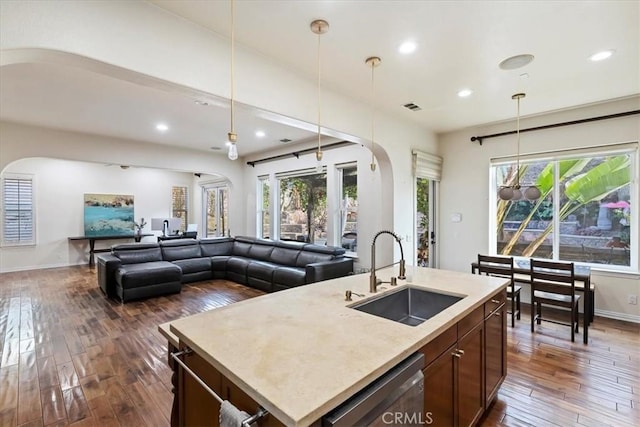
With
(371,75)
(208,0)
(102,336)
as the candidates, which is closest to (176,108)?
(208,0)

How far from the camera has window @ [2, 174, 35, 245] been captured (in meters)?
7.16

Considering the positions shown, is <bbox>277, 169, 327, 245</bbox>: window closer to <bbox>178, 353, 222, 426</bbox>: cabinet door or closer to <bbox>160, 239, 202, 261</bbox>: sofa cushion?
<bbox>160, 239, 202, 261</bbox>: sofa cushion

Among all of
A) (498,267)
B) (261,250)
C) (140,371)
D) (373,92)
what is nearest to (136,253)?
(261,250)

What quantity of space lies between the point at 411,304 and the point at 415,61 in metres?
2.28

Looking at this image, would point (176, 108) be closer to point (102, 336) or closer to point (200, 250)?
point (102, 336)

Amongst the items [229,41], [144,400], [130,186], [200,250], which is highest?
[229,41]

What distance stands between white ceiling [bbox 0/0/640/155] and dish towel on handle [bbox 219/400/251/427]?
2.40m

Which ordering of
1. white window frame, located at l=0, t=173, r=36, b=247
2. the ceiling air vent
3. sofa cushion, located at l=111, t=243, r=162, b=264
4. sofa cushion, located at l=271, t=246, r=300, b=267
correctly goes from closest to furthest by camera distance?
the ceiling air vent → sofa cushion, located at l=111, t=243, r=162, b=264 → sofa cushion, located at l=271, t=246, r=300, b=267 → white window frame, located at l=0, t=173, r=36, b=247

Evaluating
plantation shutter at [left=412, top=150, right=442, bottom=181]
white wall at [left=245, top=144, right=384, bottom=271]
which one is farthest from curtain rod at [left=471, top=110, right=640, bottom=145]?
white wall at [left=245, top=144, right=384, bottom=271]

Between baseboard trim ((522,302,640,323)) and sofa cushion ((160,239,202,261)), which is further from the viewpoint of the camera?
sofa cushion ((160,239,202,261))

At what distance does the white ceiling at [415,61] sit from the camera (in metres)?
2.20

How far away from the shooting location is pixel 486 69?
10.1 feet

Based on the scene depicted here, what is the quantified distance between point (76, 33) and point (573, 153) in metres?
5.70

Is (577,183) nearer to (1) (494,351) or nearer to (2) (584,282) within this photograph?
(2) (584,282)
